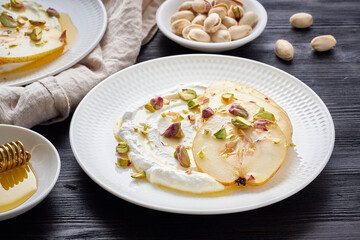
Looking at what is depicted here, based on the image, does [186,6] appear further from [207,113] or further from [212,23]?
[207,113]

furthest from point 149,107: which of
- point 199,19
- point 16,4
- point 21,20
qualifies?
point 16,4

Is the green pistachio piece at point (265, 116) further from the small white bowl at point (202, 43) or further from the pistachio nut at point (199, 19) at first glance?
the pistachio nut at point (199, 19)

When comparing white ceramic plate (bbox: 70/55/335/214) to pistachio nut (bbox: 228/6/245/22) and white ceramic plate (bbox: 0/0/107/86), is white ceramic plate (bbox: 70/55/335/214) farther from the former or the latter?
pistachio nut (bbox: 228/6/245/22)

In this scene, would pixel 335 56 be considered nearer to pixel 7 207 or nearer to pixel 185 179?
pixel 185 179

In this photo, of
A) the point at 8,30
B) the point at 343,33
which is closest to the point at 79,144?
the point at 8,30

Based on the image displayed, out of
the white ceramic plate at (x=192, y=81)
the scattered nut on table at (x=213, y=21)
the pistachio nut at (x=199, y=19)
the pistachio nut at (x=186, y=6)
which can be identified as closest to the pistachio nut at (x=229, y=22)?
the scattered nut on table at (x=213, y=21)

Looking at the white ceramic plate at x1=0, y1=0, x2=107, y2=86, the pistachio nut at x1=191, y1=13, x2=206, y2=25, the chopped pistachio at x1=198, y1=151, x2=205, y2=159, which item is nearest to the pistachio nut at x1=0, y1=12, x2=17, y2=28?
the white ceramic plate at x1=0, y1=0, x2=107, y2=86
